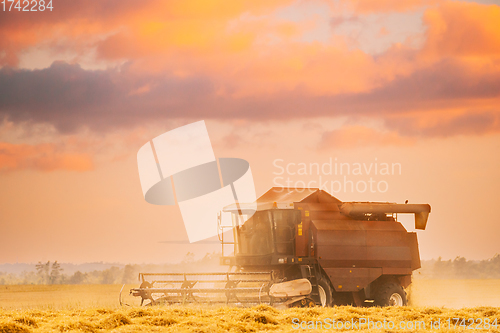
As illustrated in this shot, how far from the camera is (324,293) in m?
18.2

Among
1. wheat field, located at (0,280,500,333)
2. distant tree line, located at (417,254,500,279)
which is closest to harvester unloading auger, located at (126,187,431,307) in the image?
wheat field, located at (0,280,500,333)

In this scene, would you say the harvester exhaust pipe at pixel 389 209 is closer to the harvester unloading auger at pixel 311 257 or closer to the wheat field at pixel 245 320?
the harvester unloading auger at pixel 311 257

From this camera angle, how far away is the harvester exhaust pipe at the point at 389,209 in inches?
754

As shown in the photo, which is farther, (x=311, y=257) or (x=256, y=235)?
(x=256, y=235)

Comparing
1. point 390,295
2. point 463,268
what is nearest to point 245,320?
point 390,295

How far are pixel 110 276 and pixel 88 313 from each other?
7409 centimetres

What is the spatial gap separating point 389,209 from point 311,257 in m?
3.24

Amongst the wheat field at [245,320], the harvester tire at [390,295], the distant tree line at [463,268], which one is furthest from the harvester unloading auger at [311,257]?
the distant tree line at [463,268]

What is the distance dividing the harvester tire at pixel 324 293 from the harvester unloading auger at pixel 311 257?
0.10ft

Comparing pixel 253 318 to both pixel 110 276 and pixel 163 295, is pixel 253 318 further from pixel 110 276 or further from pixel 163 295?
pixel 110 276

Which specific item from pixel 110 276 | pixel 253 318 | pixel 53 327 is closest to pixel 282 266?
pixel 253 318

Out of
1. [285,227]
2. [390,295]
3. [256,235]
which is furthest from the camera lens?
[256,235]

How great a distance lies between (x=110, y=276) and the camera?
85438 millimetres

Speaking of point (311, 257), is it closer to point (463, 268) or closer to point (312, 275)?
point (312, 275)
